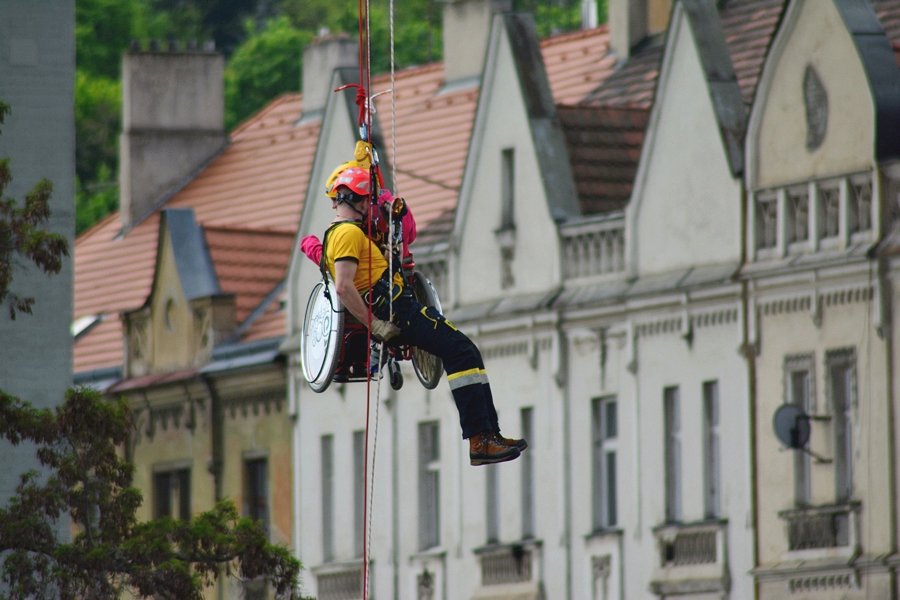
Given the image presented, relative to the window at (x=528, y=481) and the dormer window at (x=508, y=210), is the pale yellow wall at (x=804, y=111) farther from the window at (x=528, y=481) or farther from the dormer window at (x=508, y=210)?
the window at (x=528, y=481)

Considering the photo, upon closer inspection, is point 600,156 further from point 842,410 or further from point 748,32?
point 842,410

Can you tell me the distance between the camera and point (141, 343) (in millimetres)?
65688

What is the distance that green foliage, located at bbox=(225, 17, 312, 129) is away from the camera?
307 feet

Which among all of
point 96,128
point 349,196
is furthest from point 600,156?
point 96,128

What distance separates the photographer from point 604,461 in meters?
54.3

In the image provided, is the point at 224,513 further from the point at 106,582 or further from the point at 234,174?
the point at 234,174

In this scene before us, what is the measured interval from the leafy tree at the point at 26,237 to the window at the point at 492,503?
718 inches

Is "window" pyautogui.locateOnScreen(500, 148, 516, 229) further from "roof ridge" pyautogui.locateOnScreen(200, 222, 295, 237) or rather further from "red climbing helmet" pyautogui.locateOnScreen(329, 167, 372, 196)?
"red climbing helmet" pyautogui.locateOnScreen(329, 167, 372, 196)

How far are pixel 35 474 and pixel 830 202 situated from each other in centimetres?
1285

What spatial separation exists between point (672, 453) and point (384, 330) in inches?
927

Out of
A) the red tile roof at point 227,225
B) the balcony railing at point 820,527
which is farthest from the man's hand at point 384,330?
the red tile roof at point 227,225

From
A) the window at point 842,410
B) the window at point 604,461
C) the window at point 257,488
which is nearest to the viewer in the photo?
the window at point 842,410

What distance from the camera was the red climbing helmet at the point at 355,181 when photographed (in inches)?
1157

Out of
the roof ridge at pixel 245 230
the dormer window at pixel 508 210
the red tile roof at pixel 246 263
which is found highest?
the roof ridge at pixel 245 230
